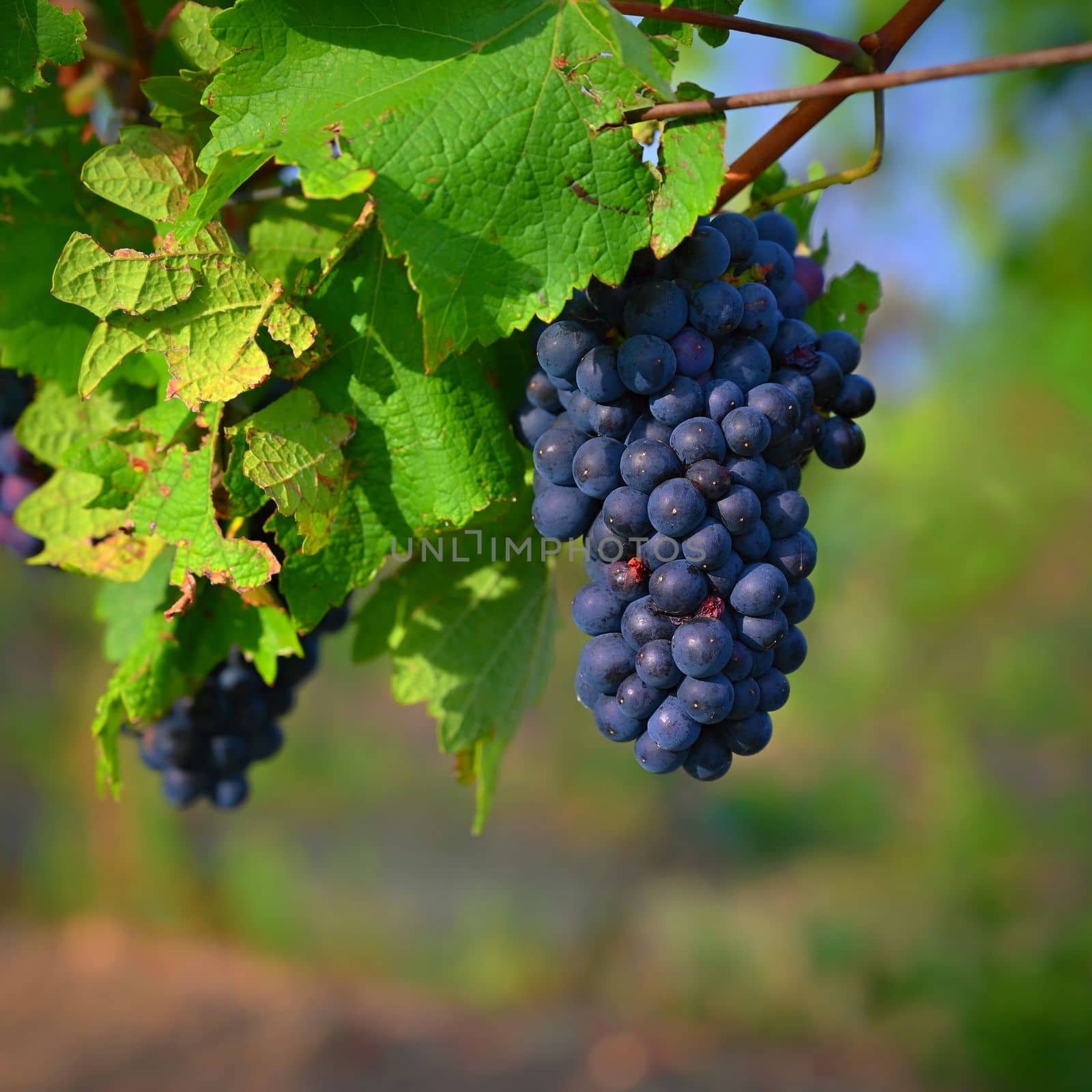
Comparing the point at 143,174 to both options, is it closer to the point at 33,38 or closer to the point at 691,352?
the point at 33,38

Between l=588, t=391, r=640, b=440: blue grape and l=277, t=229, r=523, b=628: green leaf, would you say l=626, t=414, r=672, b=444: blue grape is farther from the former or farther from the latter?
l=277, t=229, r=523, b=628: green leaf

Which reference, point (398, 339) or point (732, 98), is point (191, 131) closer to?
point (398, 339)

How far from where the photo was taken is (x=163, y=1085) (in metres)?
4.89

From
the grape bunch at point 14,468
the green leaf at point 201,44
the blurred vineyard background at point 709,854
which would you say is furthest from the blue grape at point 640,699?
the blurred vineyard background at point 709,854

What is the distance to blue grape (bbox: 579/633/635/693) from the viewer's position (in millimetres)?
698

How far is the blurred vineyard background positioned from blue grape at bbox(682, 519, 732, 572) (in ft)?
13.0

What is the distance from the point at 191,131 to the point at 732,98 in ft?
1.31

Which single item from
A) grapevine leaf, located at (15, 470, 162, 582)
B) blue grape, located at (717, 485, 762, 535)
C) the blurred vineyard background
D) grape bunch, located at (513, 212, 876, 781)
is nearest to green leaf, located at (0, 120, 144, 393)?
grapevine leaf, located at (15, 470, 162, 582)

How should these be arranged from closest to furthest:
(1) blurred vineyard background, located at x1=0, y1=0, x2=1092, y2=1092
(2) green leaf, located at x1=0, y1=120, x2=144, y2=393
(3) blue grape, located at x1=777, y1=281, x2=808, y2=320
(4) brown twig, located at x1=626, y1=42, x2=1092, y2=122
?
1. (4) brown twig, located at x1=626, y1=42, x2=1092, y2=122
2. (3) blue grape, located at x1=777, y1=281, x2=808, y2=320
3. (2) green leaf, located at x1=0, y1=120, x2=144, y2=393
4. (1) blurred vineyard background, located at x1=0, y1=0, x2=1092, y2=1092

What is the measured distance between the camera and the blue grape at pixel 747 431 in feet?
2.19

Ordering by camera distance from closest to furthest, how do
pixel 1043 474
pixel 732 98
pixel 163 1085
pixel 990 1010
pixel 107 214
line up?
pixel 732 98, pixel 107 214, pixel 990 1010, pixel 163 1085, pixel 1043 474

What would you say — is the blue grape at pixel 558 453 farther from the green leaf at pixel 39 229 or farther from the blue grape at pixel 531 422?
the green leaf at pixel 39 229

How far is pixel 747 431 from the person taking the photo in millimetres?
668

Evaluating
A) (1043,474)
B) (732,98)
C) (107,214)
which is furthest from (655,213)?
(1043,474)
